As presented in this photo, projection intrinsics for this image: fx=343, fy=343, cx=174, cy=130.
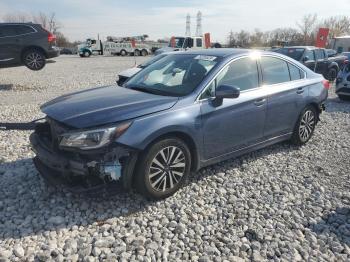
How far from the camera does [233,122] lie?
14.4 ft

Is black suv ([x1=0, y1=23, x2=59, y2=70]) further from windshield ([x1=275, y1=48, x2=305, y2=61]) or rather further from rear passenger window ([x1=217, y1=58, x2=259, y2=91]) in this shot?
rear passenger window ([x1=217, y1=58, x2=259, y2=91])

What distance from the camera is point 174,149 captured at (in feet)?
12.5

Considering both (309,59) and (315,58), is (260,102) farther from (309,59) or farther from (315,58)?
(315,58)

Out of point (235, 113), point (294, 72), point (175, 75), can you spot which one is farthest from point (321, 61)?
point (175, 75)

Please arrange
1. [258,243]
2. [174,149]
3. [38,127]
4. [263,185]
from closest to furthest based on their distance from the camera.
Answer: [258,243]
[174,149]
[38,127]
[263,185]

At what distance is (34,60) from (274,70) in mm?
10680

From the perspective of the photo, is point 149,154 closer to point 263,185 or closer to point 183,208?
point 183,208

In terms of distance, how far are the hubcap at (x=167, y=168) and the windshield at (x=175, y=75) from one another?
74 cm

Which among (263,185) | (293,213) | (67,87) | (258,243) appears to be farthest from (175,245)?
(67,87)

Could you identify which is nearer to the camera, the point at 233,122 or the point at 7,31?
the point at 233,122

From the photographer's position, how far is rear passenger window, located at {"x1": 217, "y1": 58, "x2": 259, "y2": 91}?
4.36m

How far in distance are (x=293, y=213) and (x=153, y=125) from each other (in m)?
1.82

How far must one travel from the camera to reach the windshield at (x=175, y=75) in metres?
4.21

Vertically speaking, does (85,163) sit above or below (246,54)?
below
